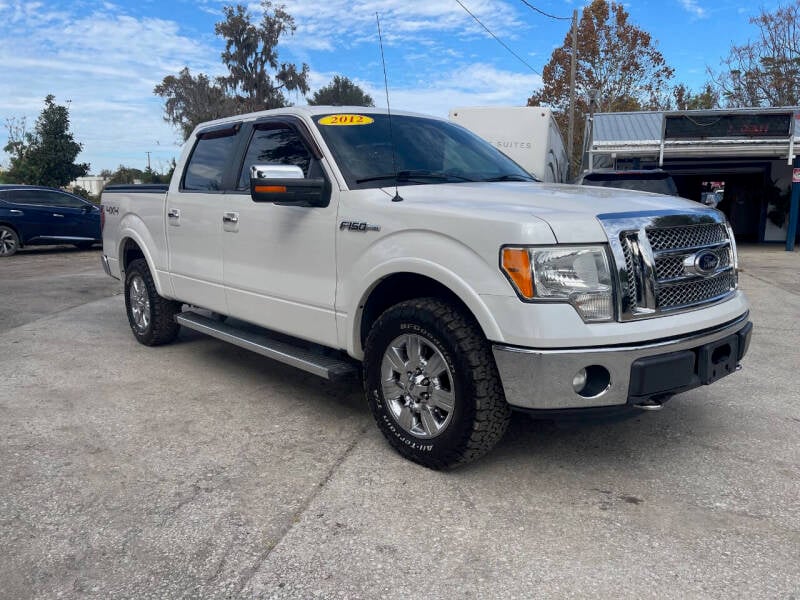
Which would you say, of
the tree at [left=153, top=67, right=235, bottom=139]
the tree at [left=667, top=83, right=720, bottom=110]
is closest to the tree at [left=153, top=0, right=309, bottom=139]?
the tree at [left=153, top=67, right=235, bottom=139]

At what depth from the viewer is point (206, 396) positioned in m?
4.92

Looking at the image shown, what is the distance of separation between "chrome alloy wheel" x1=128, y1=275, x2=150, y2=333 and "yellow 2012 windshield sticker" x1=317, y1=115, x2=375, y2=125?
2.72m

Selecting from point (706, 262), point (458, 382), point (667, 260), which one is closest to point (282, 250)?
point (458, 382)

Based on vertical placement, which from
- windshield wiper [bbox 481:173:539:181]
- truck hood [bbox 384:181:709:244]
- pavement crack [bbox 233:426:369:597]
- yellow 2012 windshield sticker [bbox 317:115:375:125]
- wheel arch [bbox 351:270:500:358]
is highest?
yellow 2012 windshield sticker [bbox 317:115:375:125]

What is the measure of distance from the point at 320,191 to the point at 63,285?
27.7ft

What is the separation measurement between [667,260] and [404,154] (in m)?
1.76

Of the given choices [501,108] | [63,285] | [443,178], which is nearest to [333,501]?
[443,178]

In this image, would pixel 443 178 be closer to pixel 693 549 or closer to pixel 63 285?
pixel 693 549

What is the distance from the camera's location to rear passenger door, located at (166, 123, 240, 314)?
16.6 ft

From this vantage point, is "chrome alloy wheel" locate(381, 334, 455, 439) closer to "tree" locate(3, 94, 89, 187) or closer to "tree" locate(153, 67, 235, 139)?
"tree" locate(3, 94, 89, 187)

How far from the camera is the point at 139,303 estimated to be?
21.2ft

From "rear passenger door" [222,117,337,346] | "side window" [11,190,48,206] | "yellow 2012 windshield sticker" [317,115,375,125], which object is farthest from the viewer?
"side window" [11,190,48,206]

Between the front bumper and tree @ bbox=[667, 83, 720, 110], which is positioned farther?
tree @ bbox=[667, 83, 720, 110]

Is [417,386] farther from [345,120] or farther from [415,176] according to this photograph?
[345,120]
